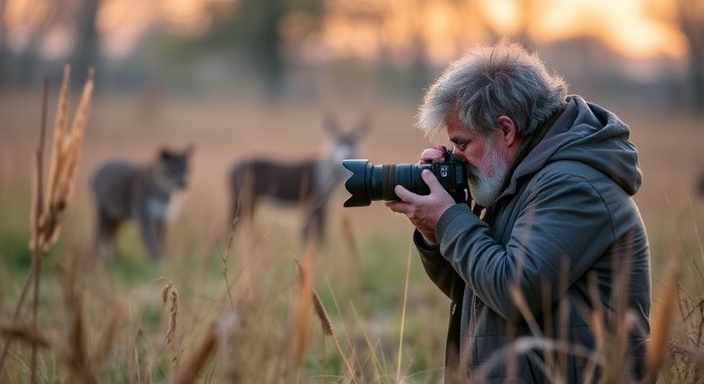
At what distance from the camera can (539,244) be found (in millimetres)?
2732

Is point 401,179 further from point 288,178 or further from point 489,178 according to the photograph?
point 288,178

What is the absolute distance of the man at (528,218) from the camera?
2.75 metres

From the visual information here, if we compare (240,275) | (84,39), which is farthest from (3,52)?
(240,275)

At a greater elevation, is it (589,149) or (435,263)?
(589,149)

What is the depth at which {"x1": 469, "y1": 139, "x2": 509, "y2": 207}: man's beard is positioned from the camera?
10.2 ft

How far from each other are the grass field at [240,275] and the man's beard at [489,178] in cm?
30

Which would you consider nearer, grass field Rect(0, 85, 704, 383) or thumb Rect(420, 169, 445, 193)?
grass field Rect(0, 85, 704, 383)

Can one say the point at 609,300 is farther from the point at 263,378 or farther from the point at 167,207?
the point at 167,207

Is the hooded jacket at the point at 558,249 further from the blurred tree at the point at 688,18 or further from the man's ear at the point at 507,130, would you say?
the blurred tree at the point at 688,18

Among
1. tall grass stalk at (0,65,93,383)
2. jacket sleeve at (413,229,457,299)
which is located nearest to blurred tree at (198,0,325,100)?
jacket sleeve at (413,229,457,299)

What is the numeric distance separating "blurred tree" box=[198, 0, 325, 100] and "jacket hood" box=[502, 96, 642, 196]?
4275cm

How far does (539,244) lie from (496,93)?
523 millimetres

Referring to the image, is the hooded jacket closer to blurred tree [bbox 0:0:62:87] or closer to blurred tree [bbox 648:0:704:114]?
blurred tree [bbox 0:0:62:87]

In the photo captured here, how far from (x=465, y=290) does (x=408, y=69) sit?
156 ft
